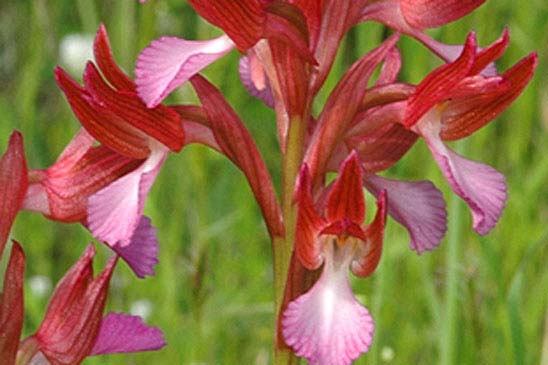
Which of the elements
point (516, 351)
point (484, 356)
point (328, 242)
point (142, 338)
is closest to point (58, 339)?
point (142, 338)

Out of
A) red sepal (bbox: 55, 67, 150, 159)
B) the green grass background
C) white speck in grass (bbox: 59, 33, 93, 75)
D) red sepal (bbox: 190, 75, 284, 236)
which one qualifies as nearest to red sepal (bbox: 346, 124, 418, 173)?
red sepal (bbox: 190, 75, 284, 236)

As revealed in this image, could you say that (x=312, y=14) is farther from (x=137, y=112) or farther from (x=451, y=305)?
(x=451, y=305)

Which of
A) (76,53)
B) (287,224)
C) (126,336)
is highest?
(76,53)

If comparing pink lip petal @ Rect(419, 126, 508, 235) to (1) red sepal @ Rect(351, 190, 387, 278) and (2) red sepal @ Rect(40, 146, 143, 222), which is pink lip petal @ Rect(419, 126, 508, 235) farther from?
(2) red sepal @ Rect(40, 146, 143, 222)

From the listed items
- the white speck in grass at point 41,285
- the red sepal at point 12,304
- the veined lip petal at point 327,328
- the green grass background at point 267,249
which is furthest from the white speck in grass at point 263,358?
the veined lip petal at point 327,328

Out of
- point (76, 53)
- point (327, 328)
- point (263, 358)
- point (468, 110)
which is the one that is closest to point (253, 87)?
point (468, 110)
